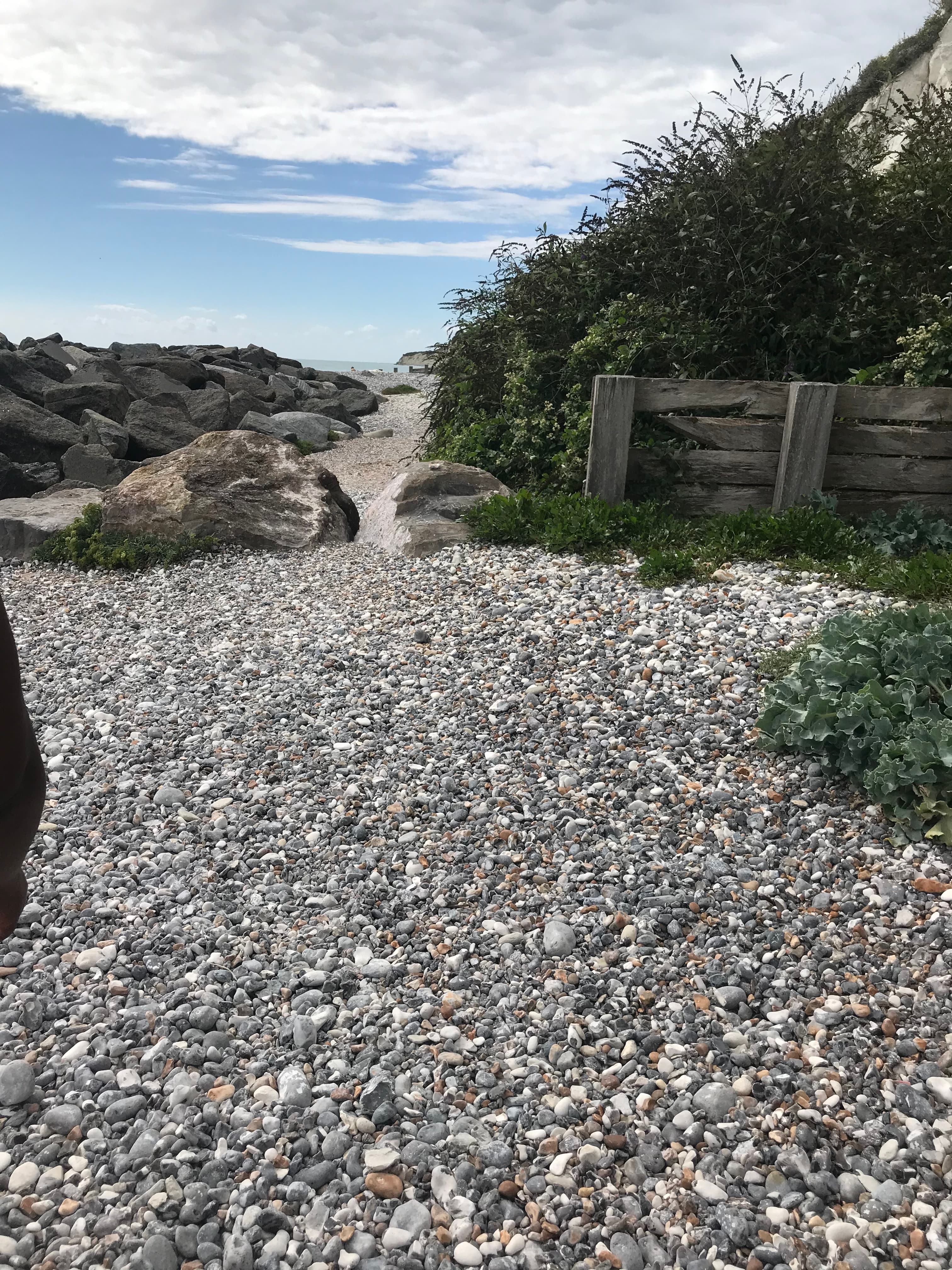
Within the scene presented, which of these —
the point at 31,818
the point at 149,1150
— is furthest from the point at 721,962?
the point at 31,818

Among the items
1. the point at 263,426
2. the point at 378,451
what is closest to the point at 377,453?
the point at 378,451

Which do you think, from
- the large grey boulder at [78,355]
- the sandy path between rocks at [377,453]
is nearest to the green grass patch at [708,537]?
the sandy path between rocks at [377,453]

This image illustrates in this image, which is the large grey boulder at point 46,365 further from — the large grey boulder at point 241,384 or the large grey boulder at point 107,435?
the large grey boulder at point 107,435

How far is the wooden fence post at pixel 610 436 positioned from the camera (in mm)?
8680

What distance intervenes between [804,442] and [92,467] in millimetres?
11721

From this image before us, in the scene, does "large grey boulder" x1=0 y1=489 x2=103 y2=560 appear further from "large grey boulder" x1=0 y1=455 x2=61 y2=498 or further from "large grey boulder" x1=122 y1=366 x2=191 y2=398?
"large grey boulder" x1=122 y1=366 x2=191 y2=398

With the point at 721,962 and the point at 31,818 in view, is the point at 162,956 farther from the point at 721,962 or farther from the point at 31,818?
the point at 31,818

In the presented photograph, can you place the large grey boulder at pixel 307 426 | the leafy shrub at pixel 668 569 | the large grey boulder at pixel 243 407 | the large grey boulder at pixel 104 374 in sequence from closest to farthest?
the leafy shrub at pixel 668 569 → the large grey boulder at pixel 243 407 → the large grey boulder at pixel 307 426 → the large grey boulder at pixel 104 374

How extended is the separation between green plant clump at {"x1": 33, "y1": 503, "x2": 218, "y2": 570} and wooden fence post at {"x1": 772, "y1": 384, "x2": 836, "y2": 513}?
4.58 meters

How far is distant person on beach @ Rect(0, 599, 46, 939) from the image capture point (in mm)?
1101

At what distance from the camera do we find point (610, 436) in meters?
8.78

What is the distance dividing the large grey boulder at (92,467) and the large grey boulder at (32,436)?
3.35 ft

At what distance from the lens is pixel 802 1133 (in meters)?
2.97

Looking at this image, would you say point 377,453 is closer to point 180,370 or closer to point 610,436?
point 180,370
